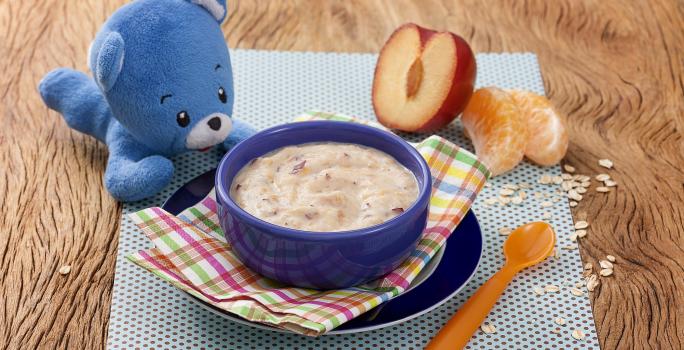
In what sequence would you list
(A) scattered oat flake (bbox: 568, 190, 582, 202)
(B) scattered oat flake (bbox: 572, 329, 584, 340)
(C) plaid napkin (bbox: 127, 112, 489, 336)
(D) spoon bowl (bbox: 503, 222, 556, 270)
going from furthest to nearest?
(A) scattered oat flake (bbox: 568, 190, 582, 202) < (D) spoon bowl (bbox: 503, 222, 556, 270) < (B) scattered oat flake (bbox: 572, 329, 584, 340) < (C) plaid napkin (bbox: 127, 112, 489, 336)

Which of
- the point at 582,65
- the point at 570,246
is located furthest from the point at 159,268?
the point at 582,65

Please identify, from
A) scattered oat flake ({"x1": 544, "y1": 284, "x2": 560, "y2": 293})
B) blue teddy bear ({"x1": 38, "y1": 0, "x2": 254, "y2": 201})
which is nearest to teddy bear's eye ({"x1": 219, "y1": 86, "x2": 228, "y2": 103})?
blue teddy bear ({"x1": 38, "y1": 0, "x2": 254, "y2": 201})

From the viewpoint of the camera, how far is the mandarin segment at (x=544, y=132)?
Result: 5.23 ft

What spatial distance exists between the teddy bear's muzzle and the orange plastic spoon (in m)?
0.48

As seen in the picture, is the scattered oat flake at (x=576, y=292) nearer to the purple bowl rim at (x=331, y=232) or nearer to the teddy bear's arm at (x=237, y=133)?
the purple bowl rim at (x=331, y=232)

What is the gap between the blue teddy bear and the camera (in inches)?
54.2

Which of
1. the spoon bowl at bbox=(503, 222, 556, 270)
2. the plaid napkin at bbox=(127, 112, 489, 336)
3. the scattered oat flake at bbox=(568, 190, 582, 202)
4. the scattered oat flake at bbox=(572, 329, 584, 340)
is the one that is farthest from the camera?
the scattered oat flake at bbox=(568, 190, 582, 202)

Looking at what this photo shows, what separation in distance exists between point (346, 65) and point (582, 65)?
19.5 inches

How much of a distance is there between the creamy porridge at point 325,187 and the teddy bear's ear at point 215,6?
276mm

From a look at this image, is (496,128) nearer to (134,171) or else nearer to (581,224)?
(581,224)

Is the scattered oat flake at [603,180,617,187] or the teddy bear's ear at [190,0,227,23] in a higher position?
the teddy bear's ear at [190,0,227,23]

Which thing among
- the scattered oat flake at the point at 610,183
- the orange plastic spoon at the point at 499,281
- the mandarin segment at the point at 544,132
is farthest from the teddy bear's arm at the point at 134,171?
the scattered oat flake at the point at 610,183

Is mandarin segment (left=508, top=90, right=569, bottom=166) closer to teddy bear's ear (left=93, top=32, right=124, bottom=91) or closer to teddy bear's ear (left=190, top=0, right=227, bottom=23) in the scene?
teddy bear's ear (left=190, top=0, right=227, bottom=23)

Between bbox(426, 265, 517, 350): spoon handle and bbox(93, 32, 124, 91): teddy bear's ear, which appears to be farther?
bbox(93, 32, 124, 91): teddy bear's ear
